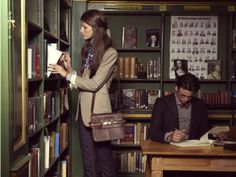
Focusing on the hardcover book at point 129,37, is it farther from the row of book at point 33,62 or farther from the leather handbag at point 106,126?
Answer: the row of book at point 33,62

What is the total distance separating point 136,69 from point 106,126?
70.3 inches

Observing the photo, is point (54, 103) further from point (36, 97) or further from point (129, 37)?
point (129, 37)

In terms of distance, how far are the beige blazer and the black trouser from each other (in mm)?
100

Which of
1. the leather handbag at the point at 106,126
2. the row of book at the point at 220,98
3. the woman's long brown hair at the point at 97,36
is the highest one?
the woman's long brown hair at the point at 97,36

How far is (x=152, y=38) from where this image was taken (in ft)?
14.7

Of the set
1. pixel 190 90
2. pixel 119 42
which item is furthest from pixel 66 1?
pixel 190 90

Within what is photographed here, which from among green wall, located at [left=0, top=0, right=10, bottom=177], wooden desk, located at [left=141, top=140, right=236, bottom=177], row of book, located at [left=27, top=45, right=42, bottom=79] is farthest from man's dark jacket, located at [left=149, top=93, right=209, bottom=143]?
green wall, located at [left=0, top=0, right=10, bottom=177]

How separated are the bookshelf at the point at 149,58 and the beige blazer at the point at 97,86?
1.35 metres

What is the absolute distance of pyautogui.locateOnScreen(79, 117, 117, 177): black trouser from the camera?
2.78 metres

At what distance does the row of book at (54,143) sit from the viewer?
2834 mm

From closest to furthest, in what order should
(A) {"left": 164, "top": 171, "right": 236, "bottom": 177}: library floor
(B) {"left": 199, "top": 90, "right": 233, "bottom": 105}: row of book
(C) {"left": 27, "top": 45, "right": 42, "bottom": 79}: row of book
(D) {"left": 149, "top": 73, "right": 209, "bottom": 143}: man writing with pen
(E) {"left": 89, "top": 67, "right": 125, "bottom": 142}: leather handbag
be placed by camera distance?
(C) {"left": 27, "top": 45, "right": 42, "bottom": 79}: row of book → (E) {"left": 89, "top": 67, "right": 125, "bottom": 142}: leather handbag → (A) {"left": 164, "top": 171, "right": 236, "bottom": 177}: library floor → (D) {"left": 149, "top": 73, "right": 209, "bottom": 143}: man writing with pen → (B) {"left": 199, "top": 90, "right": 233, "bottom": 105}: row of book

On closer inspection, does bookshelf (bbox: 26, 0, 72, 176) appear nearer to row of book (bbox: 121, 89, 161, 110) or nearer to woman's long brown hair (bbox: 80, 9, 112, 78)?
woman's long brown hair (bbox: 80, 9, 112, 78)

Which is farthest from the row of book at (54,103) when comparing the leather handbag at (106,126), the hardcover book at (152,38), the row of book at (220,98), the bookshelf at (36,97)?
the row of book at (220,98)

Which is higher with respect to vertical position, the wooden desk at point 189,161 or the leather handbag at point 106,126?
the leather handbag at point 106,126
